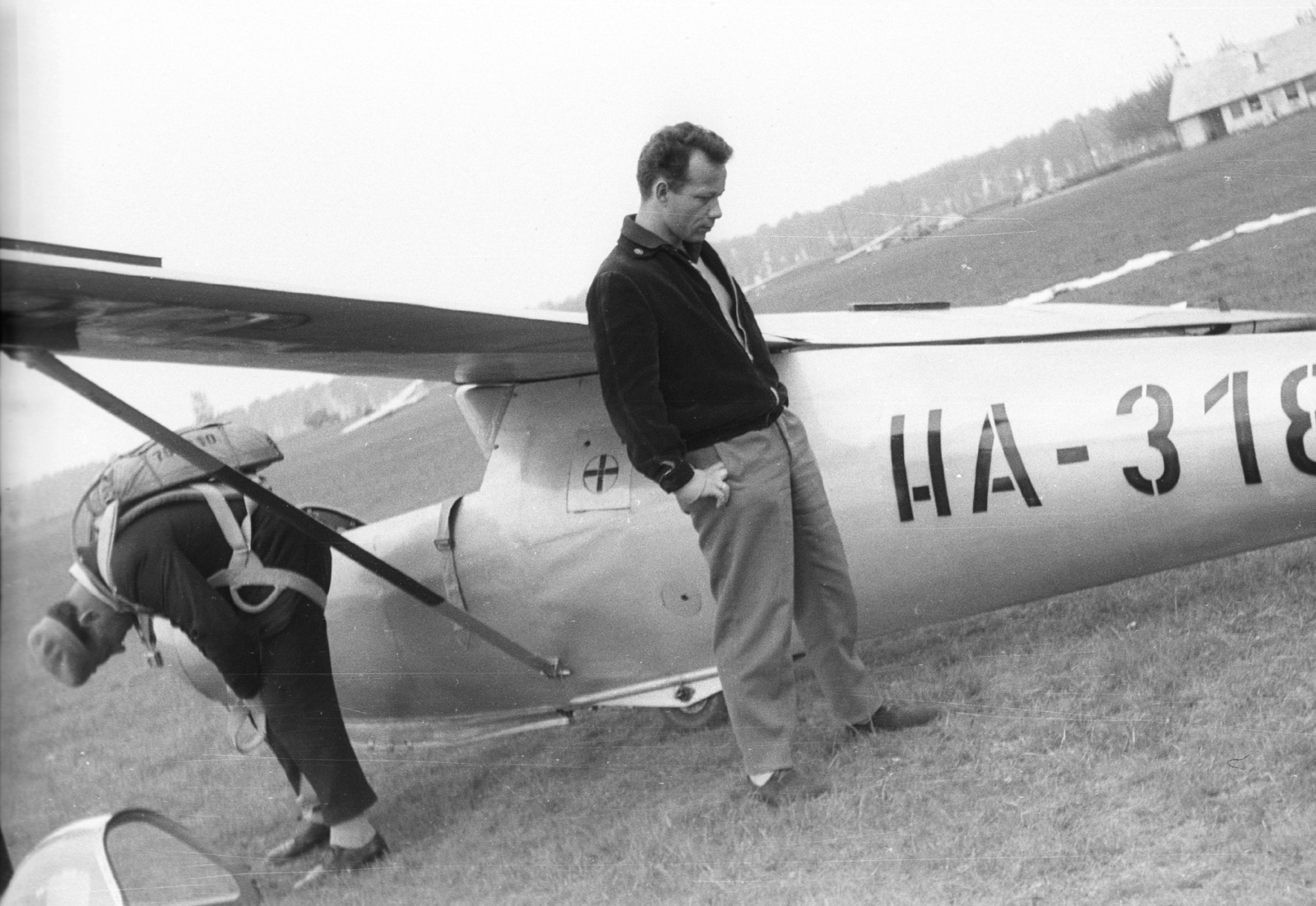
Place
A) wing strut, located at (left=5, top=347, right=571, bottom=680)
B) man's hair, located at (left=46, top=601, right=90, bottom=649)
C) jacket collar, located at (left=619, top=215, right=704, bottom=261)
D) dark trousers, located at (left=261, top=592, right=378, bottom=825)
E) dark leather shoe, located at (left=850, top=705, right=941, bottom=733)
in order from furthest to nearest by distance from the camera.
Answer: dark trousers, located at (left=261, top=592, right=378, bottom=825) < dark leather shoe, located at (left=850, top=705, right=941, bottom=733) < man's hair, located at (left=46, top=601, right=90, bottom=649) < jacket collar, located at (left=619, top=215, right=704, bottom=261) < wing strut, located at (left=5, top=347, right=571, bottom=680)

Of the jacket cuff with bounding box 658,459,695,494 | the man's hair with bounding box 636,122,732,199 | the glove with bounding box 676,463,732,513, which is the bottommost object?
the glove with bounding box 676,463,732,513

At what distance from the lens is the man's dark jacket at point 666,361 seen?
3.83 m

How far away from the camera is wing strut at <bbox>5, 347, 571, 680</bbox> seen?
12.4 feet

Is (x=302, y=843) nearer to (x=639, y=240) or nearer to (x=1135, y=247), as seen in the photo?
(x=639, y=240)

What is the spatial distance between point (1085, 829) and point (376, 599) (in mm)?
2856

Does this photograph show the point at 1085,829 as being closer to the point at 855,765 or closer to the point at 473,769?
the point at 855,765

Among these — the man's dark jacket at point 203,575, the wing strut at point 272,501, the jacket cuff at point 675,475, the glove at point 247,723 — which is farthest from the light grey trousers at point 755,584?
the glove at point 247,723

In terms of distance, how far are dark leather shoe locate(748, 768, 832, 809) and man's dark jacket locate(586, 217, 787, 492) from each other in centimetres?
88

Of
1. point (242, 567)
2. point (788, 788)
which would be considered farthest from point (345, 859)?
point (788, 788)

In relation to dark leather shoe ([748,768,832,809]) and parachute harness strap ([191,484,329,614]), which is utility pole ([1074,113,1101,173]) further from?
parachute harness strap ([191,484,329,614])

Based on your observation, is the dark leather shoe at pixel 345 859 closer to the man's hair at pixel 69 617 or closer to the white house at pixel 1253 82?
the man's hair at pixel 69 617

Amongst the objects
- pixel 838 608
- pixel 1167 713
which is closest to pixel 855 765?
pixel 838 608

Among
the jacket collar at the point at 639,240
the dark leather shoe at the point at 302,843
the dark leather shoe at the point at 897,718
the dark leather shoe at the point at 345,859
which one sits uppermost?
the jacket collar at the point at 639,240

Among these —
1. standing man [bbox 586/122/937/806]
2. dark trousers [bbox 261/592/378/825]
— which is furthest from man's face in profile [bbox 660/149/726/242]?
dark trousers [bbox 261/592/378/825]
